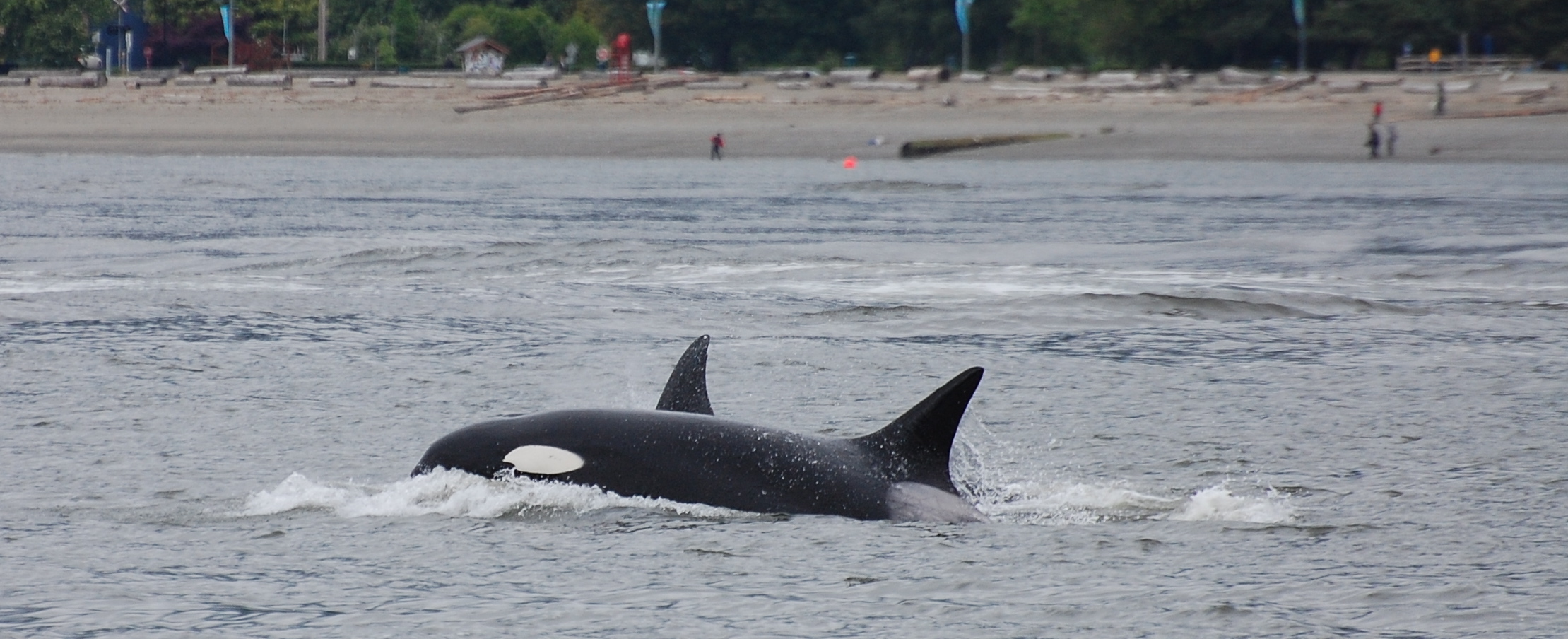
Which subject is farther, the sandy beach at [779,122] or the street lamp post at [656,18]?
the street lamp post at [656,18]

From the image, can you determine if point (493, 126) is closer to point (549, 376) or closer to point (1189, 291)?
point (1189, 291)

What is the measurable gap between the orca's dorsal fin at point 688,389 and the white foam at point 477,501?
0.48 metres

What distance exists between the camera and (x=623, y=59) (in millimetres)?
77375

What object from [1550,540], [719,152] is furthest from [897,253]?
[719,152]

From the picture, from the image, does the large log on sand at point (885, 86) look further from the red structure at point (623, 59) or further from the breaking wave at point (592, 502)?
the breaking wave at point (592, 502)

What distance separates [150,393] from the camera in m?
12.6

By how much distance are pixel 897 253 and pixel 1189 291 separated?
19.7ft

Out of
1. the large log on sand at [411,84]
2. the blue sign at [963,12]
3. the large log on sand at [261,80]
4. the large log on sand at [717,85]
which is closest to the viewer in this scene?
the large log on sand at [717,85]

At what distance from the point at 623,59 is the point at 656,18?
18.3 ft

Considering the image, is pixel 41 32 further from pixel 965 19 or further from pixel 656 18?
pixel 965 19

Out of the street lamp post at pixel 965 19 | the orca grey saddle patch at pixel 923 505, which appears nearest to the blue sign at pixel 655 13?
the street lamp post at pixel 965 19

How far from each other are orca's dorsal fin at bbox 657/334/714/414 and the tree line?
2428 inches

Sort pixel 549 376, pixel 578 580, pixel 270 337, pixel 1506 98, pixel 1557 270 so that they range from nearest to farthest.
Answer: pixel 578 580 → pixel 549 376 → pixel 270 337 → pixel 1557 270 → pixel 1506 98

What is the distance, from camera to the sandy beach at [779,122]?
5262 centimetres
